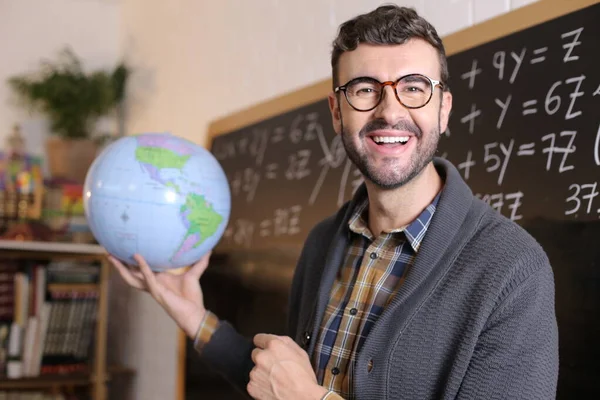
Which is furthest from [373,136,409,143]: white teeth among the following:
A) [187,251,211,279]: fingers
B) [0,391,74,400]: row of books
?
[0,391,74,400]: row of books

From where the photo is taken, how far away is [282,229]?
253cm

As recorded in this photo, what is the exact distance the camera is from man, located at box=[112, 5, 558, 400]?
3.68 ft

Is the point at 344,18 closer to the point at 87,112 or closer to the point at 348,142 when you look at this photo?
the point at 348,142

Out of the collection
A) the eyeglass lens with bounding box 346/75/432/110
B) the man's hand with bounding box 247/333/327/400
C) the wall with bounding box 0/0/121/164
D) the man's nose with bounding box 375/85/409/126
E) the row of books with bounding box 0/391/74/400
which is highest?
the wall with bounding box 0/0/121/164

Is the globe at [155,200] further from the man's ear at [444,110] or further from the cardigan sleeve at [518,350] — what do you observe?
the cardigan sleeve at [518,350]

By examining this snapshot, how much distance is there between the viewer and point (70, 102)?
392 centimetres

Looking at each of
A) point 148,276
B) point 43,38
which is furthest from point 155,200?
point 43,38

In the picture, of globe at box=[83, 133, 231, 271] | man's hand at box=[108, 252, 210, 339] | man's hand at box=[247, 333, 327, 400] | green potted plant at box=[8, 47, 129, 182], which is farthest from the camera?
green potted plant at box=[8, 47, 129, 182]

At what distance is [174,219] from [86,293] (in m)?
2.09

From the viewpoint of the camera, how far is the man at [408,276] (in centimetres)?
112

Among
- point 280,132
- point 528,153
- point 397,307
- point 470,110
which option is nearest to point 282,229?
point 280,132

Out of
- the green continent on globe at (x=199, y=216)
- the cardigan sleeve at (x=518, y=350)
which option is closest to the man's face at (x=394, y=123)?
the cardigan sleeve at (x=518, y=350)

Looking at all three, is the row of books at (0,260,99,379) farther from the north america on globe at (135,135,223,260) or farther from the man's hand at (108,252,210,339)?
the north america on globe at (135,135,223,260)

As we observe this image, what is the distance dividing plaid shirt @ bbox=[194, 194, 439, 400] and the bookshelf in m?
2.30
